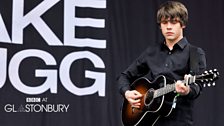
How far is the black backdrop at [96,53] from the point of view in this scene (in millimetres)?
3650

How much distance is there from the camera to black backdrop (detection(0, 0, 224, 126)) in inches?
144

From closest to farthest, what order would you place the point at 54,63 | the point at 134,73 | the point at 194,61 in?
1. the point at 194,61
2. the point at 134,73
3. the point at 54,63

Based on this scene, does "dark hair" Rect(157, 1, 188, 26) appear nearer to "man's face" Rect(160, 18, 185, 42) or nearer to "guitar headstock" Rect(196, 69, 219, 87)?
"man's face" Rect(160, 18, 185, 42)

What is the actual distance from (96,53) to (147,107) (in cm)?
126

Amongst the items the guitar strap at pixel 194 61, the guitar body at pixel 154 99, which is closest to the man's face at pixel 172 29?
the guitar strap at pixel 194 61

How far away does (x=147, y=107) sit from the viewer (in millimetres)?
2600

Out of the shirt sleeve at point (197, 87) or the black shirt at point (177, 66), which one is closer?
the shirt sleeve at point (197, 87)

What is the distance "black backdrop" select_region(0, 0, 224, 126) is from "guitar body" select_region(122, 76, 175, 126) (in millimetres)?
903

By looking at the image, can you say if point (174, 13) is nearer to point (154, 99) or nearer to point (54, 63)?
point (154, 99)

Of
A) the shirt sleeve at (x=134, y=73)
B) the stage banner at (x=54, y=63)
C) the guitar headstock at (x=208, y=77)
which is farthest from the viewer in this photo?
the stage banner at (x=54, y=63)

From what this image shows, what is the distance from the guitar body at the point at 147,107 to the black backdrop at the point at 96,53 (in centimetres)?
90

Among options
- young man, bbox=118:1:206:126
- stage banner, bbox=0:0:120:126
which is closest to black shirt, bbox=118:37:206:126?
young man, bbox=118:1:206:126

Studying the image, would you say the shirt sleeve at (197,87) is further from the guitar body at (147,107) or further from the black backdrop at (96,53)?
the black backdrop at (96,53)

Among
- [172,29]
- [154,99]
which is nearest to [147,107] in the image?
[154,99]
